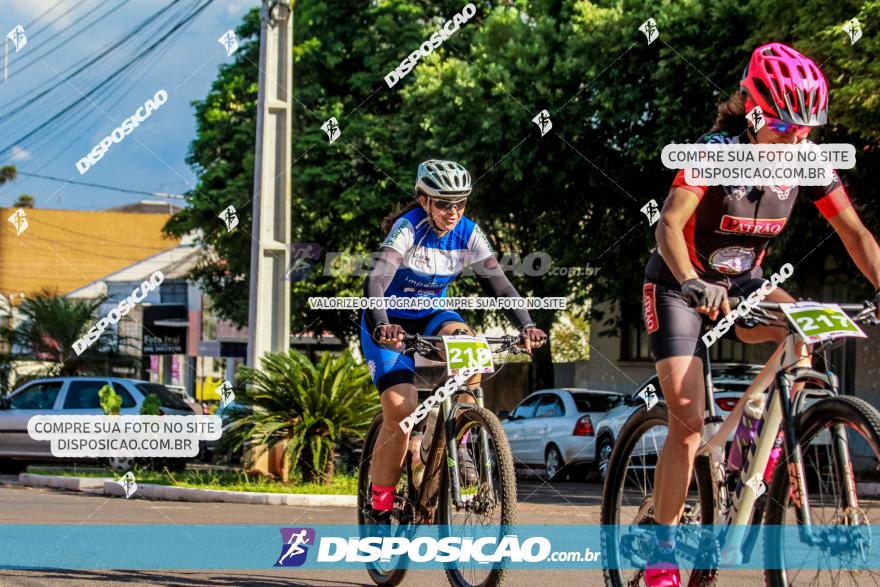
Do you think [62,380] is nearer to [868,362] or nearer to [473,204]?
[473,204]

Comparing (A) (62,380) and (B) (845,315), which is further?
(A) (62,380)

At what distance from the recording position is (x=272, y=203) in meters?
14.7

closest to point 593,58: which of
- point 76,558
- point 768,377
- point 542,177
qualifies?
point 542,177

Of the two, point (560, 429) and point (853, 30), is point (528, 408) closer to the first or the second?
point (560, 429)

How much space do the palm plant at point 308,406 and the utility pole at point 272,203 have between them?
41.0 inches

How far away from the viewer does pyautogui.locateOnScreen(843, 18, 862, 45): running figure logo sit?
13.8 m

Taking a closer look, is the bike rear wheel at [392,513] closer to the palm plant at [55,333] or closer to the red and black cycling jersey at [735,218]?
the red and black cycling jersey at [735,218]

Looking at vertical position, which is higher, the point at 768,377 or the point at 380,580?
the point at 768,377

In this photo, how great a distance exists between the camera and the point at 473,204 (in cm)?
2331

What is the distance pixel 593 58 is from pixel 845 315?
1716cm

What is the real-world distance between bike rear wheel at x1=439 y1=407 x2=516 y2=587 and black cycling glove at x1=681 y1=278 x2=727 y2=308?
4.37 feet

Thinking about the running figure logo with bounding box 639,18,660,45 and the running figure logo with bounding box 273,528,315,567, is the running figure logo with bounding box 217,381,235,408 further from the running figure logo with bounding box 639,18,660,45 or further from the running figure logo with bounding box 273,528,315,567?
the running figure logo with bounding box 639,18,660,45

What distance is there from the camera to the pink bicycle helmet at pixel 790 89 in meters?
4.55

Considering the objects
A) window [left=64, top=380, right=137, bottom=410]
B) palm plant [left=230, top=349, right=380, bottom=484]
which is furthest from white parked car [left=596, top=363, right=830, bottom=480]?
window [left=64, top=380, right=137, bottom=410]
